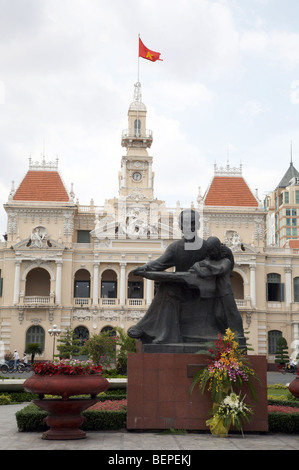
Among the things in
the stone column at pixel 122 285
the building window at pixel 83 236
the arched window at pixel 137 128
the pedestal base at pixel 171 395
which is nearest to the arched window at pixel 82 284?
the building window at pixel 83 236

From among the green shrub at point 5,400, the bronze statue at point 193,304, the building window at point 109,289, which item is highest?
the building window at point 109,289

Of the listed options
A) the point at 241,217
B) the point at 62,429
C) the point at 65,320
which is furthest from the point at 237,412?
the point at 241,217

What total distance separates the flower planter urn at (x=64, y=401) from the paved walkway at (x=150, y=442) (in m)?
0.28

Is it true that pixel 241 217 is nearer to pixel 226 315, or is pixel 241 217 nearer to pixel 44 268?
pixel 44 268

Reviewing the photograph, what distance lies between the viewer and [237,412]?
9859mm

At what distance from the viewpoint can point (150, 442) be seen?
923 cm

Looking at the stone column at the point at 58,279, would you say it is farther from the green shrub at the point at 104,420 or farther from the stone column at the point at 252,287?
the green shrub at the point at 104,420

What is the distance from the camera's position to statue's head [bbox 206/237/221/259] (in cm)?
1128

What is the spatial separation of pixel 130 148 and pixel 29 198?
10.3 meters

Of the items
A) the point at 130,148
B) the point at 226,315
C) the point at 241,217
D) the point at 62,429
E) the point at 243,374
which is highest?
the point at 130,148

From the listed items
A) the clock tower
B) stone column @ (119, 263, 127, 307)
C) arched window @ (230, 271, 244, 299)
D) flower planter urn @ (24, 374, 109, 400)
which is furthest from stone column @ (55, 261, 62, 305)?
flower planter urn @ (24, 374, 109, 400)

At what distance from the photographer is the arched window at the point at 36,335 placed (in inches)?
1861

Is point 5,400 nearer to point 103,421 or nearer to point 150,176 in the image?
point 103,421

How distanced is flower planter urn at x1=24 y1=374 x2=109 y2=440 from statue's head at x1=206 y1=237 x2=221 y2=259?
126 inches
